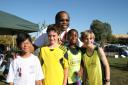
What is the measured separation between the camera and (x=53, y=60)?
4285 mm

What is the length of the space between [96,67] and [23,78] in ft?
3.72

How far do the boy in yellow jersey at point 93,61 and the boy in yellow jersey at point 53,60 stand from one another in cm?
43

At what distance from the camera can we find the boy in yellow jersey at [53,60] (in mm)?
4289

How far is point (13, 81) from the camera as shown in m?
4.08

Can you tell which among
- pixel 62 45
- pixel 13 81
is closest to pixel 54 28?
pixel 62 45

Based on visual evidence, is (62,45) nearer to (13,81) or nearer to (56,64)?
(56,64)

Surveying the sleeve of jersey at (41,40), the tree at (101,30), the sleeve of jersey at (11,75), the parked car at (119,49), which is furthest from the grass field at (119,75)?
the tree at (101,30)

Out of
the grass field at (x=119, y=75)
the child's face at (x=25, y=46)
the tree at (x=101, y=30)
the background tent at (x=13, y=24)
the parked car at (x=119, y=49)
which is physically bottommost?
the grass field at (x=119, y=75)

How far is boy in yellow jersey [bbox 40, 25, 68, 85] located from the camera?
14.1 ft

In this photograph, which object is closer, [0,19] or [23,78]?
→ [23,78]

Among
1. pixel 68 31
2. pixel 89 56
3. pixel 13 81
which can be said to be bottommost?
pixel 13 81

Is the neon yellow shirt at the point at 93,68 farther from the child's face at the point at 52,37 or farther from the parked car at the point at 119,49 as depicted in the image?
the parked car at the point at 119,49

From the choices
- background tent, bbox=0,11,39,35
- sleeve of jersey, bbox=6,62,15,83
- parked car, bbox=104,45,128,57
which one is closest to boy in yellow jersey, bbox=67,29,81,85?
sleeve of jersey, bbox=6,62,15,83

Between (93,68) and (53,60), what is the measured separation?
0.66m
